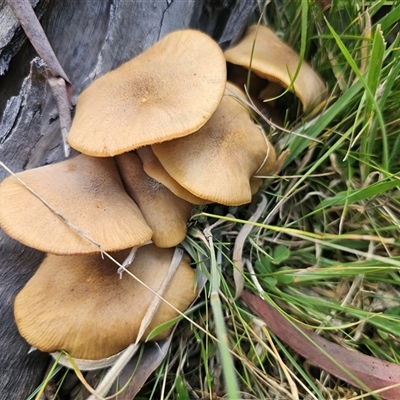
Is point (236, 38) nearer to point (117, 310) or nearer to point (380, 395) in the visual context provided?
point (117, 310)

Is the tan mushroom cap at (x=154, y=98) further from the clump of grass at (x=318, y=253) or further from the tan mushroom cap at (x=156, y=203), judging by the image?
the clump of grass at (x=318, y=253)

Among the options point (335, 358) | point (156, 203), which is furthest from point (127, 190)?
point (335, 358)

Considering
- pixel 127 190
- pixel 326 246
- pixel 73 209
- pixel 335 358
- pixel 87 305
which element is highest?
pixel 73 209

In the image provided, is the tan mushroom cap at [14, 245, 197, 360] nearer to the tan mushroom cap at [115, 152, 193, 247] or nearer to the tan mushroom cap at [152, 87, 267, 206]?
the tan mushroom cap at [115, 152, 193, 247]

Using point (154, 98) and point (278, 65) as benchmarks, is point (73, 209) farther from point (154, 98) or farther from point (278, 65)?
point (278, 65)

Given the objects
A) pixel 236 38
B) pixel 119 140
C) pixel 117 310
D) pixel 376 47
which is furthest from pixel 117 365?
pixel 236 38

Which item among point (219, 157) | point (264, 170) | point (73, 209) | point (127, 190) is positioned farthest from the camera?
point (264, 170)

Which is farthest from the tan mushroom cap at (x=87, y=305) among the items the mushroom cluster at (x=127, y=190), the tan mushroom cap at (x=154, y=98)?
the tan mushroom cap at (x=154, y=98)

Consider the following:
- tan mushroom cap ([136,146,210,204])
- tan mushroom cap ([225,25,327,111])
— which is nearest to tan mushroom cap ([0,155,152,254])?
tan mushroom cap ([136,146,210,204])
